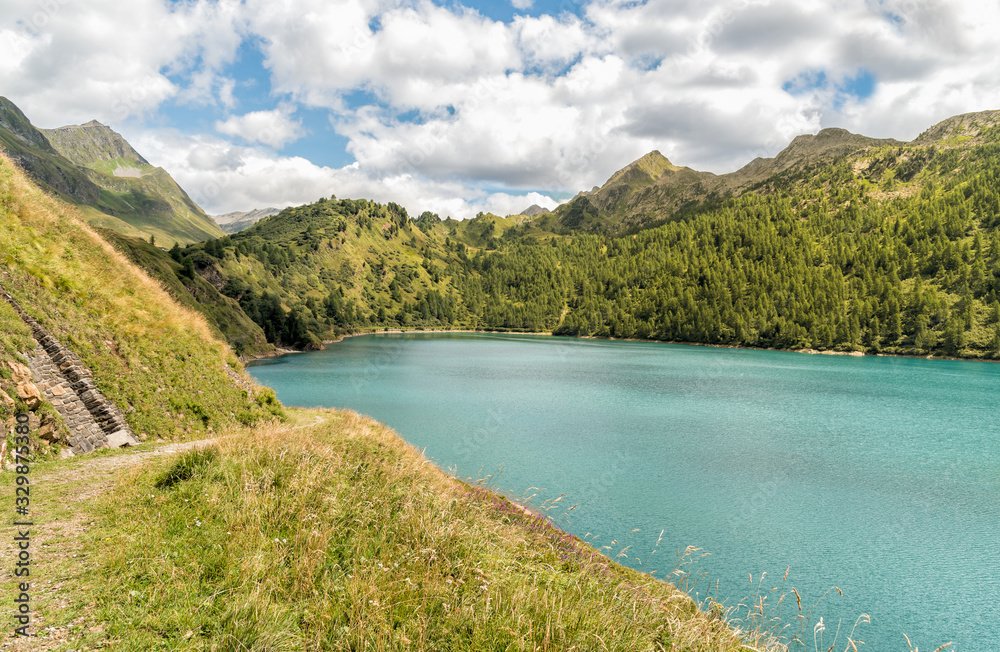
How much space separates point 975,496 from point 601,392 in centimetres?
3564

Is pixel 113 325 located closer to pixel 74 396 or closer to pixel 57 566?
pixel 74 396

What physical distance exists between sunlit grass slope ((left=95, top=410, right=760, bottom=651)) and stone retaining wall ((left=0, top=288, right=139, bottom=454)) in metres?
5.50

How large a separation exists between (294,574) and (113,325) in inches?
704

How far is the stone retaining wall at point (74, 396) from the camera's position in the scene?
1357cm

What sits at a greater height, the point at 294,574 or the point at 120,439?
the point at 294,574

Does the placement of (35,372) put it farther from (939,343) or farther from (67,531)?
(939,343)

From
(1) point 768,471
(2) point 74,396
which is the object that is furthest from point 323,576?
(1) point 768,471

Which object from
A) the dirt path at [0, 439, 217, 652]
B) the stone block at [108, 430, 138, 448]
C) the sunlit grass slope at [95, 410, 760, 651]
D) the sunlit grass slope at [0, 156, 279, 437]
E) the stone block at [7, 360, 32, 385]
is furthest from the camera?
the sunlit grass slope at [0, 156, 279, 437]

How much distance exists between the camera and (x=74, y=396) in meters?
14.5

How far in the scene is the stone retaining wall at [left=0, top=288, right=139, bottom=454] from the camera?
13.6 meters

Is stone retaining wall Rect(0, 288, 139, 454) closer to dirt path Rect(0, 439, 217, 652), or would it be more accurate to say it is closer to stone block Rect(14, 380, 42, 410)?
stone block Rect(14, 380, 42, 410)

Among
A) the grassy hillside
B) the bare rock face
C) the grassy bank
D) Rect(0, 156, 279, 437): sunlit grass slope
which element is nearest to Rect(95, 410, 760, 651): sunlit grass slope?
the grassy bank

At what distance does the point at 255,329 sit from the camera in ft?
309

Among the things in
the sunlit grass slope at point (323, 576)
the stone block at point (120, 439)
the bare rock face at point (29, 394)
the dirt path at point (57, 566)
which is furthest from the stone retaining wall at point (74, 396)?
the sunlit grass slope at point (323, 576)
